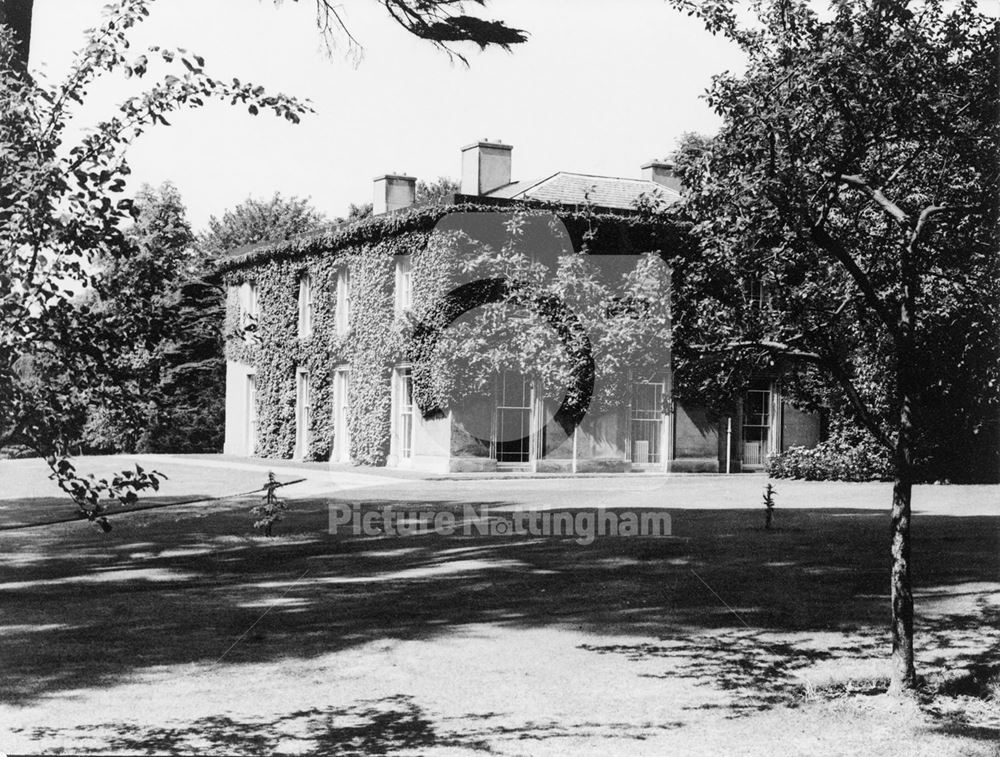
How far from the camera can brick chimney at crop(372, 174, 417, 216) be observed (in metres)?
30.8

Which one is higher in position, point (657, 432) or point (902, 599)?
point (657, 432)

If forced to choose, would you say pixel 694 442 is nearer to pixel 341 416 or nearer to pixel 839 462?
pixel 839 462

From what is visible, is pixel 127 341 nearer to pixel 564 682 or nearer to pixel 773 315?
pixel 564 682

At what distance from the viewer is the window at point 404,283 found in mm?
26281

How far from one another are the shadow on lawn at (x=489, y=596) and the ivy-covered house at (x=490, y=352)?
8.82 metres

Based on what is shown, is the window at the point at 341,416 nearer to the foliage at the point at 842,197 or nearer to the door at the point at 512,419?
the door at the point at 512,419

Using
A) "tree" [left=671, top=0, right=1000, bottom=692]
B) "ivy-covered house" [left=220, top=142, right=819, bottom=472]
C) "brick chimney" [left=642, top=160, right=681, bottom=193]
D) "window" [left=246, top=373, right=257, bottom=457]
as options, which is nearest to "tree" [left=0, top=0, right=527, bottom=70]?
"tree" [left=671, top=0, right=1000, bottom=692]

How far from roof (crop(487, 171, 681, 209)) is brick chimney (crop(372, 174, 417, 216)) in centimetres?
416

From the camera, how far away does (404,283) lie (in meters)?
26.6

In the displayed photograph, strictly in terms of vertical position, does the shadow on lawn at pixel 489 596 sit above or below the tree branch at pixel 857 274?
below

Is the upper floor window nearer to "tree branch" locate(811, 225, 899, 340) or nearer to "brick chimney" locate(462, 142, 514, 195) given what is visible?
"tree branch" locate(811, 225, 899, 340)

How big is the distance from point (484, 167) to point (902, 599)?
72.4 ft

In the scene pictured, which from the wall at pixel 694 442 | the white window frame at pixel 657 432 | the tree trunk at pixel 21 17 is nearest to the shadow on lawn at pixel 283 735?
the tree trunk at pixel 21 17

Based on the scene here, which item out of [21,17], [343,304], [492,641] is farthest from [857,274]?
[343,304]
